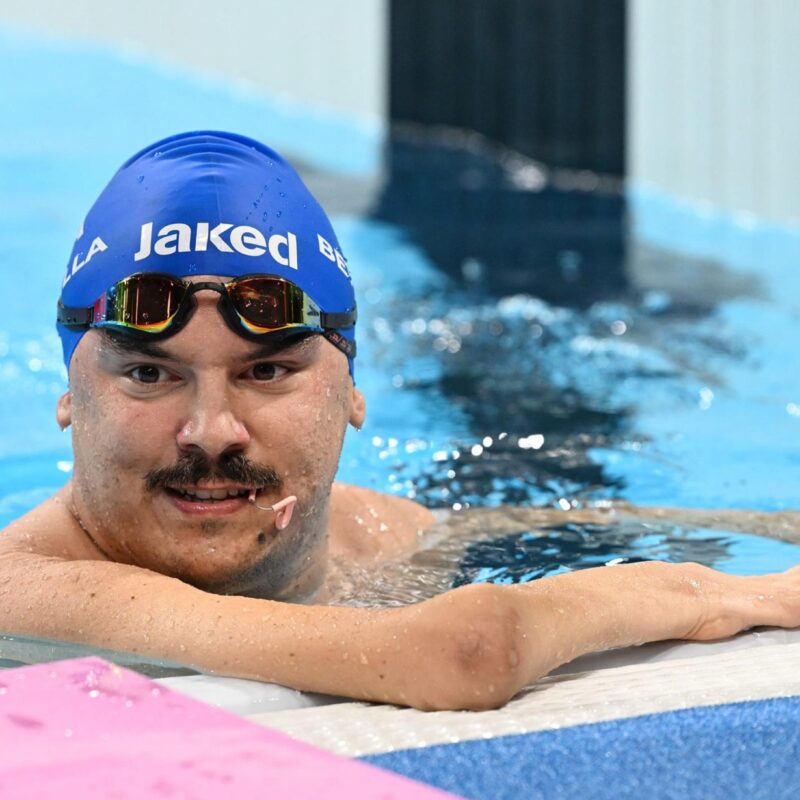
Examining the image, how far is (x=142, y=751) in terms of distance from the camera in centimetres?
183

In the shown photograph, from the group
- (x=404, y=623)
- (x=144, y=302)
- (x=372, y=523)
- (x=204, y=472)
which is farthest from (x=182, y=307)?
(x=372, y=523)

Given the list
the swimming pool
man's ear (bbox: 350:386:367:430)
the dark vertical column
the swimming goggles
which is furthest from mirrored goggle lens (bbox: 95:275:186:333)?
the dark vertical column

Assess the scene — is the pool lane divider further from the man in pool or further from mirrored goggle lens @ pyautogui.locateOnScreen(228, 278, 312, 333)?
mirrored goggle lens @ pyautogui.locateOnScreen(228, 278, 312, 333)

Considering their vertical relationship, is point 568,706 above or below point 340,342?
below

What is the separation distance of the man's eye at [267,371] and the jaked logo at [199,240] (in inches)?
8.1

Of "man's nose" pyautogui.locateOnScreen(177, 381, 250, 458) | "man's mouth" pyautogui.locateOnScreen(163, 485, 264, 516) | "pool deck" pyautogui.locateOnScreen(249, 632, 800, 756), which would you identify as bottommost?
"pool deck" pyautogui.locateOnScreen(249, 632, 800, 756)

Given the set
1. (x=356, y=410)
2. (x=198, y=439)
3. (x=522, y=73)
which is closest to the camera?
(x=198, y=439)

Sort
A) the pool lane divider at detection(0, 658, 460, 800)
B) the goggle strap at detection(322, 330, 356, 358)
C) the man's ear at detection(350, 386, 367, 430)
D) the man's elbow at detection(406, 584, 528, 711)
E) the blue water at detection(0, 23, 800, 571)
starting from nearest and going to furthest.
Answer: the pool lane divider at detection(0, 658, 460, 800) → the man's elbow at detection(406, 584, 528, 711) → the goggle strap at detection(322, 330, 356, 358) → the man's ear at detection(350, 386, 367, 430) → the blue water at detection(0, 23, 800, 571)

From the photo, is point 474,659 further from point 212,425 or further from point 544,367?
point 544,367

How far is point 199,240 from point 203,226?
3 cm

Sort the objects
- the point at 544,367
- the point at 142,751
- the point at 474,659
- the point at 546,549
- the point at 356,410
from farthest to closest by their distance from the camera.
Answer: the point at 544,367 → the point at 546,549 → the point at 356,410 → the point at 474,659 → the point at 142,751

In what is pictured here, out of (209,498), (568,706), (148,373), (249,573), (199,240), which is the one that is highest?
(199,240)

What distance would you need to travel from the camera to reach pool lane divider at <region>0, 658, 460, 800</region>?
1736 mm

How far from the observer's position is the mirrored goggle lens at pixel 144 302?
8.34 ft
